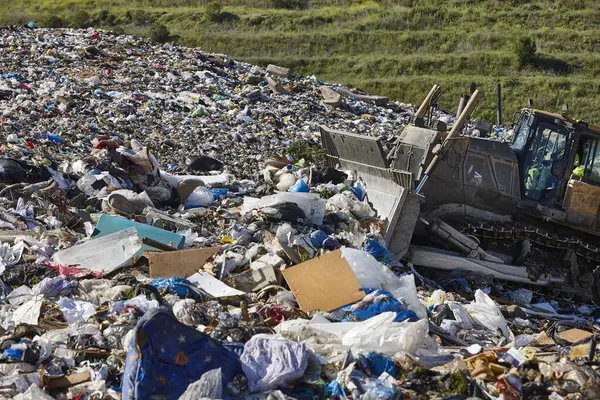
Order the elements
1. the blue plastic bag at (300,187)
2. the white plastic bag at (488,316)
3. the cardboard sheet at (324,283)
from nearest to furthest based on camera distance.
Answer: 1. the cardboard sheet at (324,283)
2. the white plastic bag at (488,316)
3. the blue plastic bag at (300,187)

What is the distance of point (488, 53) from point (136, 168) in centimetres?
2045

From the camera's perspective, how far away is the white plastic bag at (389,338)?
5.16 m

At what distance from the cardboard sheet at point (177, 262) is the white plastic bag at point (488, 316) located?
232 cm

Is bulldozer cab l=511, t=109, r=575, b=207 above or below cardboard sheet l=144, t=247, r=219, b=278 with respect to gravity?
above

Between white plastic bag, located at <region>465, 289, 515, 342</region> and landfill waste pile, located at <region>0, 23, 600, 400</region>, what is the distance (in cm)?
2

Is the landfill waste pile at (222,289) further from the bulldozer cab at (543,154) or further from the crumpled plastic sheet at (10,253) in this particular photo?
the bulldozer cab at (543,154)

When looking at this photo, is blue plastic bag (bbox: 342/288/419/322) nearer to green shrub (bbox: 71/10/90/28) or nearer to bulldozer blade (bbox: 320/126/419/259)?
bulldozer blade (bbox: 320/126/419/259)

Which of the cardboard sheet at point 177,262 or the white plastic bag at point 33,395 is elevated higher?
the white plastic bag at point 33,395

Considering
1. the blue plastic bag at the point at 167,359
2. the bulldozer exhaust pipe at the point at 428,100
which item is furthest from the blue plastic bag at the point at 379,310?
the bulldozer exhaust pipe at the point at 428,100

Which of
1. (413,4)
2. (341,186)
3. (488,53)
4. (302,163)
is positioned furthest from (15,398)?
(413,4)

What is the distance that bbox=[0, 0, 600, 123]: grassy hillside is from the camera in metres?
25.8

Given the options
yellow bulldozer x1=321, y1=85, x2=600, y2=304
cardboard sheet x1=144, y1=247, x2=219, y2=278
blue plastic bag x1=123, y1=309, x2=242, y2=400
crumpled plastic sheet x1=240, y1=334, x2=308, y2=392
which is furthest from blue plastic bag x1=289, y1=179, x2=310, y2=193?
blue plastic bag x1=123, y1=309, x2=242, y2=400

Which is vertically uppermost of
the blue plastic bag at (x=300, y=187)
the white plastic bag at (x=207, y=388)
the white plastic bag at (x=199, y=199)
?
the white plastic bag at (x=207, y=388)

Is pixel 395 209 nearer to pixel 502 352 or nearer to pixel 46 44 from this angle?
pixel 502 352
